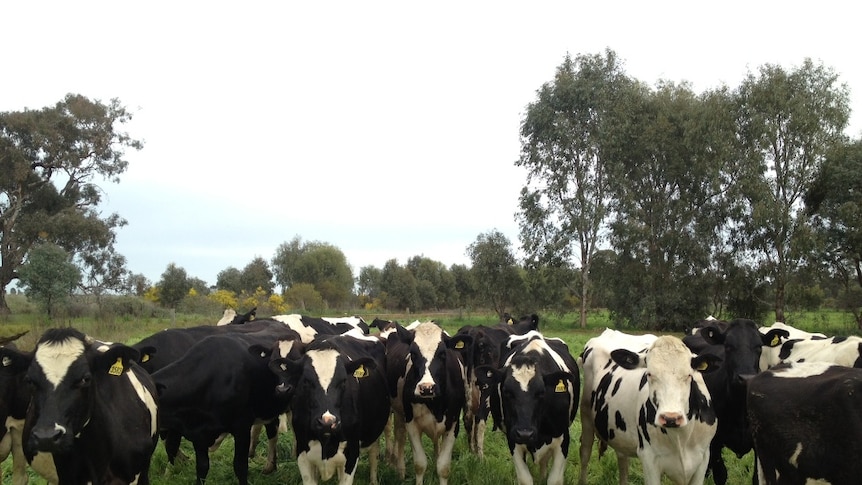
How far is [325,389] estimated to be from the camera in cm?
786

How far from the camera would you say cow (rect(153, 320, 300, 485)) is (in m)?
8.63

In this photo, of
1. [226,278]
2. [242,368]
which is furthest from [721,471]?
[226,278]

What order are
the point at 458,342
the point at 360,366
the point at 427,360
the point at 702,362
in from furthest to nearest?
1. the point at 458,342
2. the point at 427,360
3. the point at 360,366
4. the point at 702,362

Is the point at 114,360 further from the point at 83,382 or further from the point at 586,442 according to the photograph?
the point at 586,442

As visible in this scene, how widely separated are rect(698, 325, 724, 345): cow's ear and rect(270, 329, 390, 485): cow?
14.4ft

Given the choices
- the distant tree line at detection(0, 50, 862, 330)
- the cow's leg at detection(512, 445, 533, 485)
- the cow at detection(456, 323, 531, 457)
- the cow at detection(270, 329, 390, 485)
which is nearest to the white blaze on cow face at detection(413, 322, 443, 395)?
the cow at detection(270, 329, 390, 485)

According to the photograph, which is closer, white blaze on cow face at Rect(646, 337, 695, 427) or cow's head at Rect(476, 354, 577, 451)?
white blaze on cow face at Rect(646, 337, 695, 427)

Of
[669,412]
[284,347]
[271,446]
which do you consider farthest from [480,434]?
[669,412]

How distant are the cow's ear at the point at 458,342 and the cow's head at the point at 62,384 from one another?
521cm

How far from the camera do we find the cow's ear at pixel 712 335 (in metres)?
8.84

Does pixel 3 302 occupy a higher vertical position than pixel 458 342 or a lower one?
higher

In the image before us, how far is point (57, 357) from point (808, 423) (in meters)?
6.35

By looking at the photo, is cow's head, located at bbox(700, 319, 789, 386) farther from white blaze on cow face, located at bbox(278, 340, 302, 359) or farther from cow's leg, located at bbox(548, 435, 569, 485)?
white blaze on cow face, located at bbox(278, 340, 302, 359)

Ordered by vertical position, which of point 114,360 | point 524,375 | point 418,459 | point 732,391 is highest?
point 114,360
